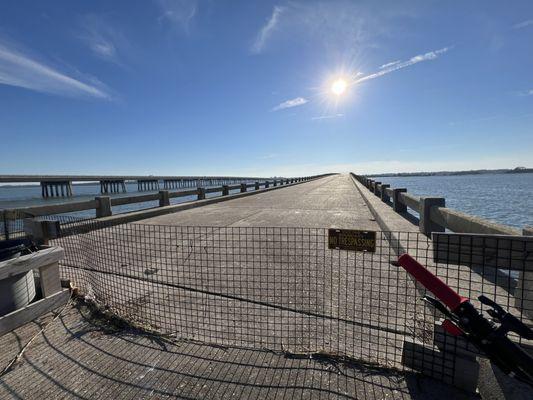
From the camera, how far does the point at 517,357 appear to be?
1.53m

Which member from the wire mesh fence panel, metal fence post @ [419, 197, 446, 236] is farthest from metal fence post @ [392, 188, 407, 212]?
the wire mesh fence panel

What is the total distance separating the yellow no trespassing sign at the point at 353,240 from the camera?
289 centimetres

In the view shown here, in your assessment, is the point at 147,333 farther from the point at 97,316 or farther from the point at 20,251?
the point at 20,251

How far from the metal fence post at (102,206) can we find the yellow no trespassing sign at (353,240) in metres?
8.96

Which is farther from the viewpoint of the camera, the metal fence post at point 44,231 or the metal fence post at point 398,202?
the metal fence post at point 398,202

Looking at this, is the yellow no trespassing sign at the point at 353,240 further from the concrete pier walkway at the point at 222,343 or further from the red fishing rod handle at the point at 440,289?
the red fishing rod handle at the point at 440,289

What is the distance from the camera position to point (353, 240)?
9.72 feet

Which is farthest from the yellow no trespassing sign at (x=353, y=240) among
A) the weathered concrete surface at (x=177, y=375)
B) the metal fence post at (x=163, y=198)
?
the metal fence post at (x=163, y=198)

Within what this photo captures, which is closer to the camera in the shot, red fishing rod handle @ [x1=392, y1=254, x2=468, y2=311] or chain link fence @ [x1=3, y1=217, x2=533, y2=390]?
red fishing rod handle @ [x1=392, y1=254, x2=468, y2=311]

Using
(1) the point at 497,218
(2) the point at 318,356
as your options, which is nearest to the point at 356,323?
(2) the point at 318,356

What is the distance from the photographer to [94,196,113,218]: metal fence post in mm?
9859

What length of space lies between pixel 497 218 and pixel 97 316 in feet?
62.1

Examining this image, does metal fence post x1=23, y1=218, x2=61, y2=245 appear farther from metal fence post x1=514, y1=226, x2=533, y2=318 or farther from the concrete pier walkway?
metal fence post x1=514, y1=226, x2=533, y2=318

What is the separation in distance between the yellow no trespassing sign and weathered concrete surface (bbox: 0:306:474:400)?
1.04 metres
